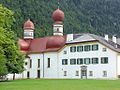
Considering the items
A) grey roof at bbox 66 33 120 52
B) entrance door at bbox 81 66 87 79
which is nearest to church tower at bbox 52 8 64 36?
grey roof at bbox 66 33 120 52

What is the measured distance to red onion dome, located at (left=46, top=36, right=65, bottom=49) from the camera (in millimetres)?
75000

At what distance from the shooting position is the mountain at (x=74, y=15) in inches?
5507

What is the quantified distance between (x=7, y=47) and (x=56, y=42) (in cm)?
2915

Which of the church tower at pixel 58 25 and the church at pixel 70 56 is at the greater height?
the church tower at pixel 58 25

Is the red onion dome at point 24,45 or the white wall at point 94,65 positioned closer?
the white wall at point 94,65

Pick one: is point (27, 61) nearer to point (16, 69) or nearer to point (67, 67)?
point (67, 67)

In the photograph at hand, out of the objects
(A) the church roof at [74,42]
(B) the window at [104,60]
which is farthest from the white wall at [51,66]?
(B) the window at [104,60]

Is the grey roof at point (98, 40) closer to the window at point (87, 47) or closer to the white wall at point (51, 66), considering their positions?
the window at point (87, 47)

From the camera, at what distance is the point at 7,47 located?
46.8m

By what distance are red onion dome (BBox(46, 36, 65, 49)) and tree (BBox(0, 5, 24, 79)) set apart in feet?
40.7

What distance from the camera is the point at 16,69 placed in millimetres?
61188

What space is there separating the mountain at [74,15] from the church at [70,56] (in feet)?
142

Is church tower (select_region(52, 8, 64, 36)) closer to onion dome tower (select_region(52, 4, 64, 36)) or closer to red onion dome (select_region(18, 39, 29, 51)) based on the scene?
onion dome tower (select_region(52, 4, 64, 36))

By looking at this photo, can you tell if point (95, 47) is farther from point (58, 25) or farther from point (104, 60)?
point (58, 25)
